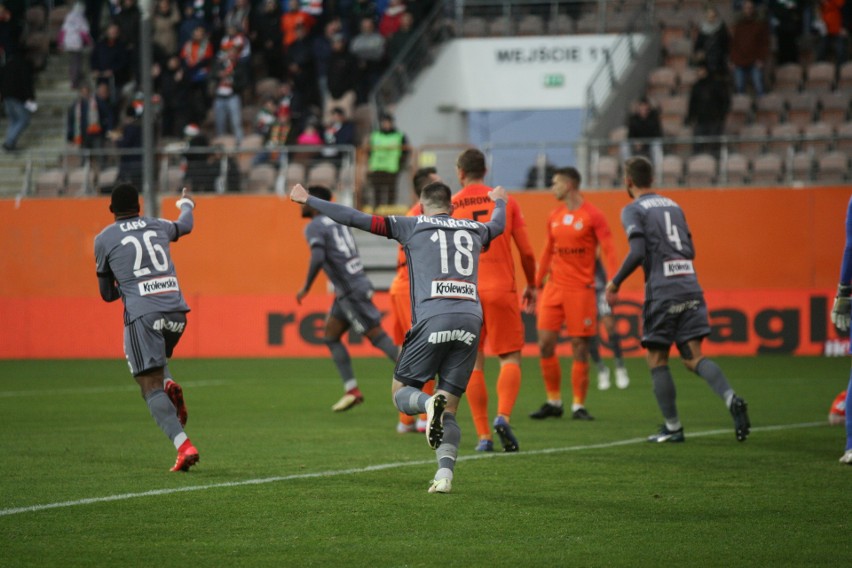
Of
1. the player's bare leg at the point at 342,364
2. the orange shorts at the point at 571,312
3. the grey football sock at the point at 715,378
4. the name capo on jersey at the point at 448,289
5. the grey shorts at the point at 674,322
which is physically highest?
the name capo on jersey at the point at 448,289

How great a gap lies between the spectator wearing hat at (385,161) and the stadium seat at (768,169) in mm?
6174

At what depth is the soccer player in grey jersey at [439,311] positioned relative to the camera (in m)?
8.15

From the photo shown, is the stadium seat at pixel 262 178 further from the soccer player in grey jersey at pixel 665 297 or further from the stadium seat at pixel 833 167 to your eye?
the soccer player in grey jersey at pixel 665 297

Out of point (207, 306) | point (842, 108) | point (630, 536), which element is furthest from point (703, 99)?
point (630, 536)

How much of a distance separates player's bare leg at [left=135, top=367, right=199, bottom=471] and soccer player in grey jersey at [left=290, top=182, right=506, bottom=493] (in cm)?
168

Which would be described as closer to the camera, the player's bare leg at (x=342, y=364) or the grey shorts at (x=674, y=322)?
the grey shorts at (x=674, y=322)

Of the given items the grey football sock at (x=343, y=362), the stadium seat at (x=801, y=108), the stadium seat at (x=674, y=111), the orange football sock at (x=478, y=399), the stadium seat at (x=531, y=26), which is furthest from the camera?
the stadium seat at (x=531, y=26)

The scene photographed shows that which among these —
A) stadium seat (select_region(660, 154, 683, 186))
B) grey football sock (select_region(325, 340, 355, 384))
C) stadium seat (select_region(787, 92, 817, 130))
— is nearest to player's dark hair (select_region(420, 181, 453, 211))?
grey football sock (select_region(325, 340, 355, 384))

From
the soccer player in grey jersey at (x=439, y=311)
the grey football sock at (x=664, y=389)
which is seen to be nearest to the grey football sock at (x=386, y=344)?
the grey football sock at (x=664, y=389)

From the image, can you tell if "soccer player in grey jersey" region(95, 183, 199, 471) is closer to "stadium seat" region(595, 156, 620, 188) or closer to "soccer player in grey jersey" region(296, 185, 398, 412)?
"soccer player in grey jersey" region(296, 185, 398, 412)

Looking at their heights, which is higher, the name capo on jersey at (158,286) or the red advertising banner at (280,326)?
the name capo on jersey at (158,286)

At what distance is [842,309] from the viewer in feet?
30.1

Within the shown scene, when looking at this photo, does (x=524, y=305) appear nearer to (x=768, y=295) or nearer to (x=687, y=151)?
(x=768, y=295)

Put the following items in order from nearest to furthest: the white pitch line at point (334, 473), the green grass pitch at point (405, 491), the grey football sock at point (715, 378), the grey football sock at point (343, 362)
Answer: the green grass pitch at point (405, 491) < the white pitch line at point (334, 473) < the grey football sock at point (715, 378) < the grey football sock at point (343, 362)
